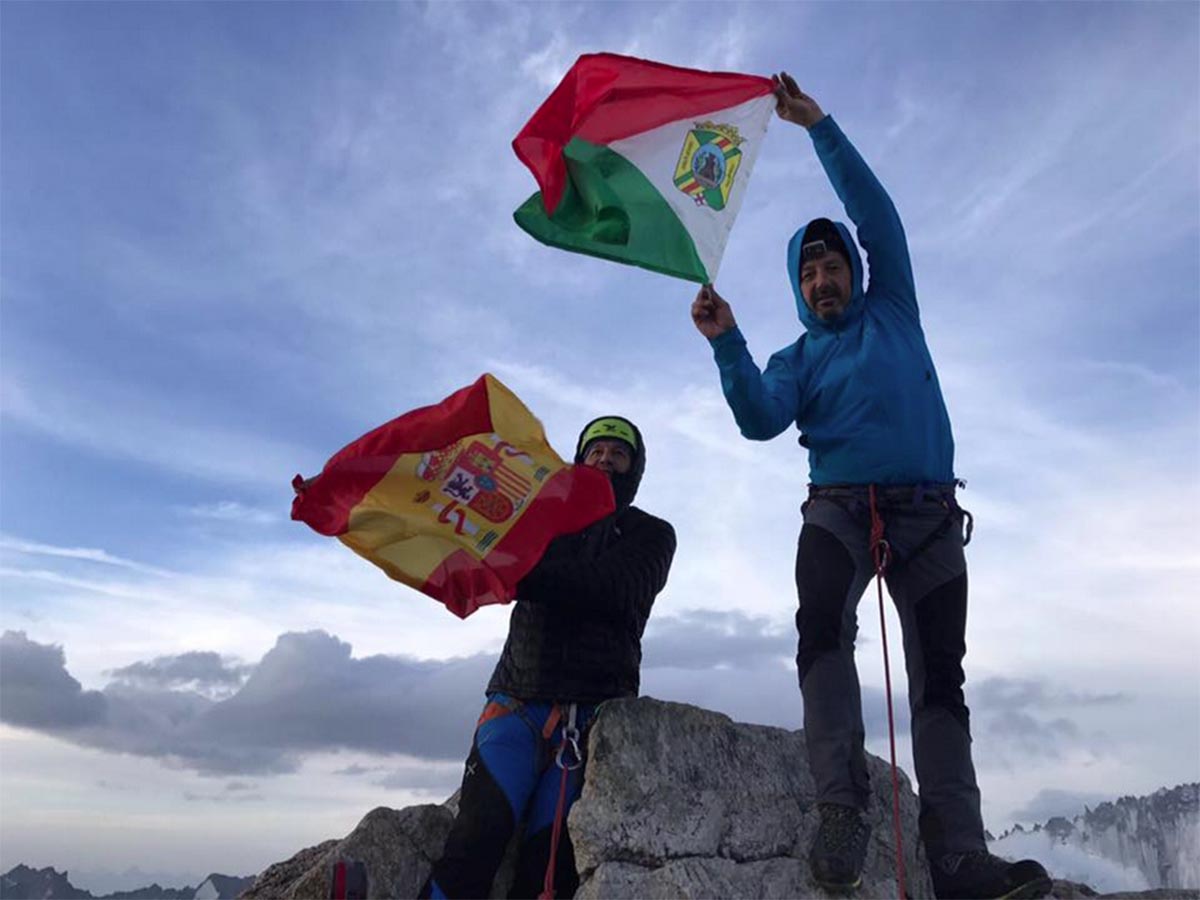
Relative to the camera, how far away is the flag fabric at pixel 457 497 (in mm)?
6547

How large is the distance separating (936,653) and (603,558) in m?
2.18

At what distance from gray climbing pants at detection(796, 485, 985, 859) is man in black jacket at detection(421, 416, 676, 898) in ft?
4.04

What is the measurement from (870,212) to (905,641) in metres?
2.84

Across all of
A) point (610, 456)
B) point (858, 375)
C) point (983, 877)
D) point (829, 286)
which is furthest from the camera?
point (610, 456)

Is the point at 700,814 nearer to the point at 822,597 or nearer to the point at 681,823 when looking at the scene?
the point at 681,823

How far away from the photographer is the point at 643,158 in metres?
7.40

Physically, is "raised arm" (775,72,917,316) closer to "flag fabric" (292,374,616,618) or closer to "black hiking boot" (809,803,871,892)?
"flag fabric" (292,374,616,618)

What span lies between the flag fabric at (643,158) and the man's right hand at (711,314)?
2.16 feet

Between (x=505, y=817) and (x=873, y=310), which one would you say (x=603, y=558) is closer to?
(x=505, y=817)

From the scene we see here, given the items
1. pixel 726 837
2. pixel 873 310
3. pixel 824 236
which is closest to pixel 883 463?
pixel 873 310

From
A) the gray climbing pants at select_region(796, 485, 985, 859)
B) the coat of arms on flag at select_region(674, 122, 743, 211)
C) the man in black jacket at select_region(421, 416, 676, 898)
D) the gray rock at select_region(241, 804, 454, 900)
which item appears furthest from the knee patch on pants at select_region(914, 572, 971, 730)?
the gray rock at select_region(241, 804, 454, 900)

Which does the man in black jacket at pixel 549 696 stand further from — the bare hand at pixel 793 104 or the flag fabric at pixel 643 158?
Answer: the bare hand at pixel 793 104

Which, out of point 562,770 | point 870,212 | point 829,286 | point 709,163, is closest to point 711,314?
point 829,286

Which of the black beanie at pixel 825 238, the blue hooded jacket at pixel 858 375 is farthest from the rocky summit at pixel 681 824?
the black beanie at pixel 825 238
